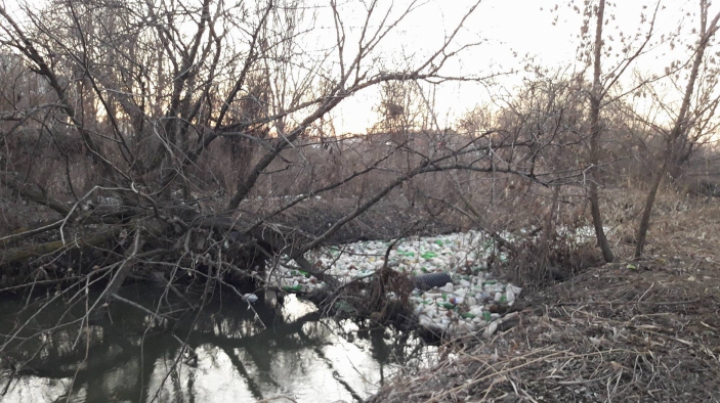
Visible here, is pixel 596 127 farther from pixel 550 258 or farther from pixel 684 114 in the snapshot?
pixel 550 258

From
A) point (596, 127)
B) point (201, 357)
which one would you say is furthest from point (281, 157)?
point (596, 127)

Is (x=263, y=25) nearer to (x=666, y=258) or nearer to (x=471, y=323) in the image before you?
(x=471, y=323)

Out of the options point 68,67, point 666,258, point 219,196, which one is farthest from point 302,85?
point 666,258

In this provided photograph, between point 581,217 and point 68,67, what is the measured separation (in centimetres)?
552

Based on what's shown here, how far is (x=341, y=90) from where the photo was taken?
18.3ft

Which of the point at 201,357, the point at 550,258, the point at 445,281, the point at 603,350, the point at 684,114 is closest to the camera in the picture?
the point at 603,350

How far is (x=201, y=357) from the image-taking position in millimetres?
5660

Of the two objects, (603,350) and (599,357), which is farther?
(603,350)

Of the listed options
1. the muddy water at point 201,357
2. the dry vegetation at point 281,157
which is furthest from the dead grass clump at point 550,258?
the muddy water at point 201,357

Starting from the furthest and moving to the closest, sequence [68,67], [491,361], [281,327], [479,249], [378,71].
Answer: [479,249] < [281,327] < [378,71] < [68,67] < [491,361]

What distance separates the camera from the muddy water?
482 cm

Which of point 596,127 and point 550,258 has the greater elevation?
point 596,127

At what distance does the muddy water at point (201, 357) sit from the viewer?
482 centimetres

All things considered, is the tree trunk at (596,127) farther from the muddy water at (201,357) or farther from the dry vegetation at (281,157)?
the muddy water at (201,357)
